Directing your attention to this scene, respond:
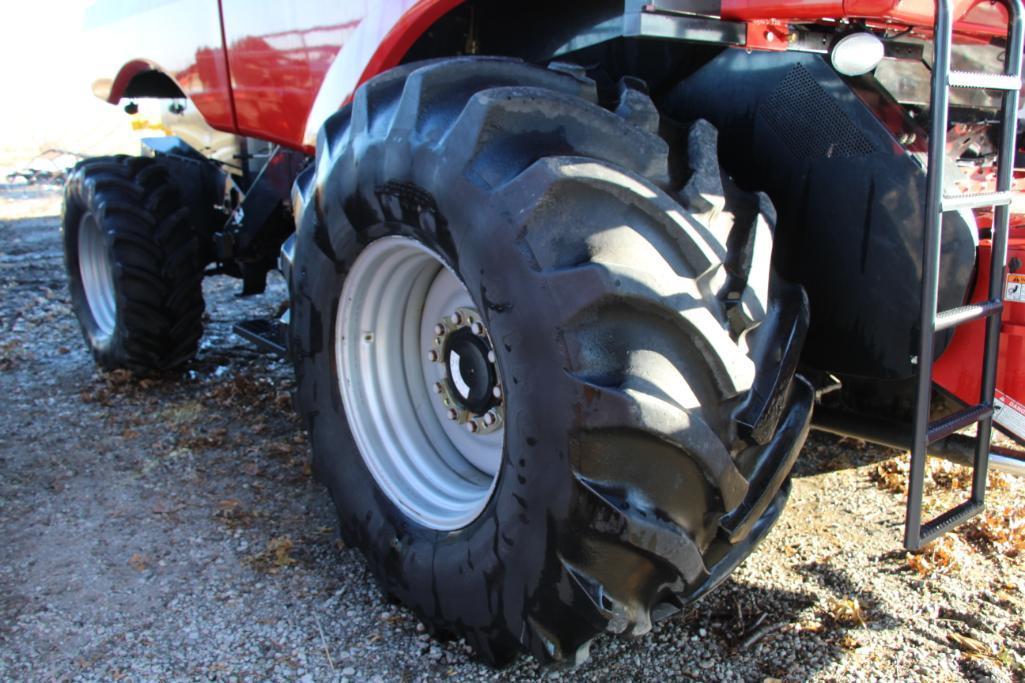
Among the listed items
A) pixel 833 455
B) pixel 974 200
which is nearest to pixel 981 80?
pixel 974 200

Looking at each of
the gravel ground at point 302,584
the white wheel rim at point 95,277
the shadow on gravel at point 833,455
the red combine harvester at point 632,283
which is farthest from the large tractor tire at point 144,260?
the shadow on gravel at point 833,455

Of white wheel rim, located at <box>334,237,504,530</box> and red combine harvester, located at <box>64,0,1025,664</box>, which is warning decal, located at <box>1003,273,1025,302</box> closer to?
red combine harvester, located at <box>64,0,1025,664</box>

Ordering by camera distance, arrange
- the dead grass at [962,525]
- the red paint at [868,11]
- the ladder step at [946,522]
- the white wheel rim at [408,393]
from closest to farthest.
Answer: the red paint at [868,11]
the ladder step at [946,522]
the white wheel rim at [408,393]
the dead grass at [962,525]

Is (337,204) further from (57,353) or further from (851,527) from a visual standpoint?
(57,353)

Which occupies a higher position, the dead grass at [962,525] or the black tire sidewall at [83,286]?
the black tire sidewall at [83,286]

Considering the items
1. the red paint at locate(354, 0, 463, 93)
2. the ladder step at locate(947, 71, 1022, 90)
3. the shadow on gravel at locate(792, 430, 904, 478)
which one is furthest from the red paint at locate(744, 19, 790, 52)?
the shadow on gravel at locate(792, 430, 904, 478)

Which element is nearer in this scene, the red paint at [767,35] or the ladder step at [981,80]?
the ladder step at [981,80]

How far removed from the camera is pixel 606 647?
232cm

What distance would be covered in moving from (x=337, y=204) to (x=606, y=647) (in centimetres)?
128

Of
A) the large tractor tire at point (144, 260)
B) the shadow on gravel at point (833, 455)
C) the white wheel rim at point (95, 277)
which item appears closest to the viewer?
the shadow on gravel at point (833, 455)

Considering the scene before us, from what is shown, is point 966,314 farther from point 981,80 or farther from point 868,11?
point 868,11

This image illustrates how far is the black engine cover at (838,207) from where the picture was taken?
202 cm

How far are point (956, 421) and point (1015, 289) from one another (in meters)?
0.38

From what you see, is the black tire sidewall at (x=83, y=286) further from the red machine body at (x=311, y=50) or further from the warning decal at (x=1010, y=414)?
the warning decal at (x=1010, y=414)
